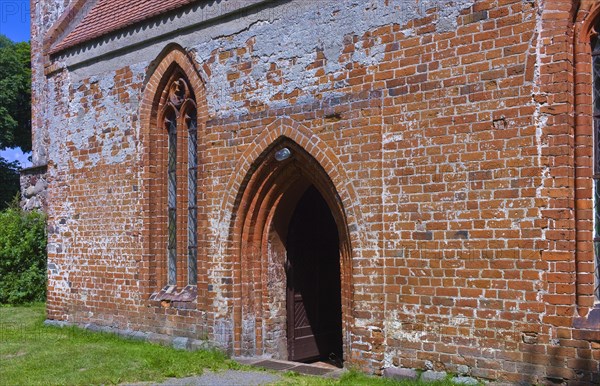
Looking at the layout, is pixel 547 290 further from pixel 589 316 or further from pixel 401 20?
pixel 401 20

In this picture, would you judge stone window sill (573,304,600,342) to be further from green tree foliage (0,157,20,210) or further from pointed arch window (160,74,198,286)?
green tree foliage (0,157,20,210)

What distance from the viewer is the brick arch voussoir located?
7.66 meters

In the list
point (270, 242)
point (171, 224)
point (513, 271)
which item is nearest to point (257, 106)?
point (270, 242)

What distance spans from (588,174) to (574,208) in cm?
35

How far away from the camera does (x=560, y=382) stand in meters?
6.05

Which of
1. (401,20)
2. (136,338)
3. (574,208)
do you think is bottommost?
(136,338)

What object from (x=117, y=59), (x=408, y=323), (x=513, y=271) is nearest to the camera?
(x=513, y=271)

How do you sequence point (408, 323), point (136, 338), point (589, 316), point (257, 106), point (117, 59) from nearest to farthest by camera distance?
point (589, 316)
point (408, 323)
point (257, 106)
point (136, 338)
point (117, 59)

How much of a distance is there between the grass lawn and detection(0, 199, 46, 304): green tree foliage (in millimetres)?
4678

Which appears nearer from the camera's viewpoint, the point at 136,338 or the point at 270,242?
the point at 270,242

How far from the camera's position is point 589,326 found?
5930mm

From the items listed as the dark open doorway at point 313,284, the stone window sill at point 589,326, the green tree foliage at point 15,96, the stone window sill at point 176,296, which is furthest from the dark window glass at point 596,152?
the green tree foliage at point 15,96

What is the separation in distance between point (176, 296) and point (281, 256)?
1749 millimetres

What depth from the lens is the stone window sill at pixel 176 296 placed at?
9547 mm
